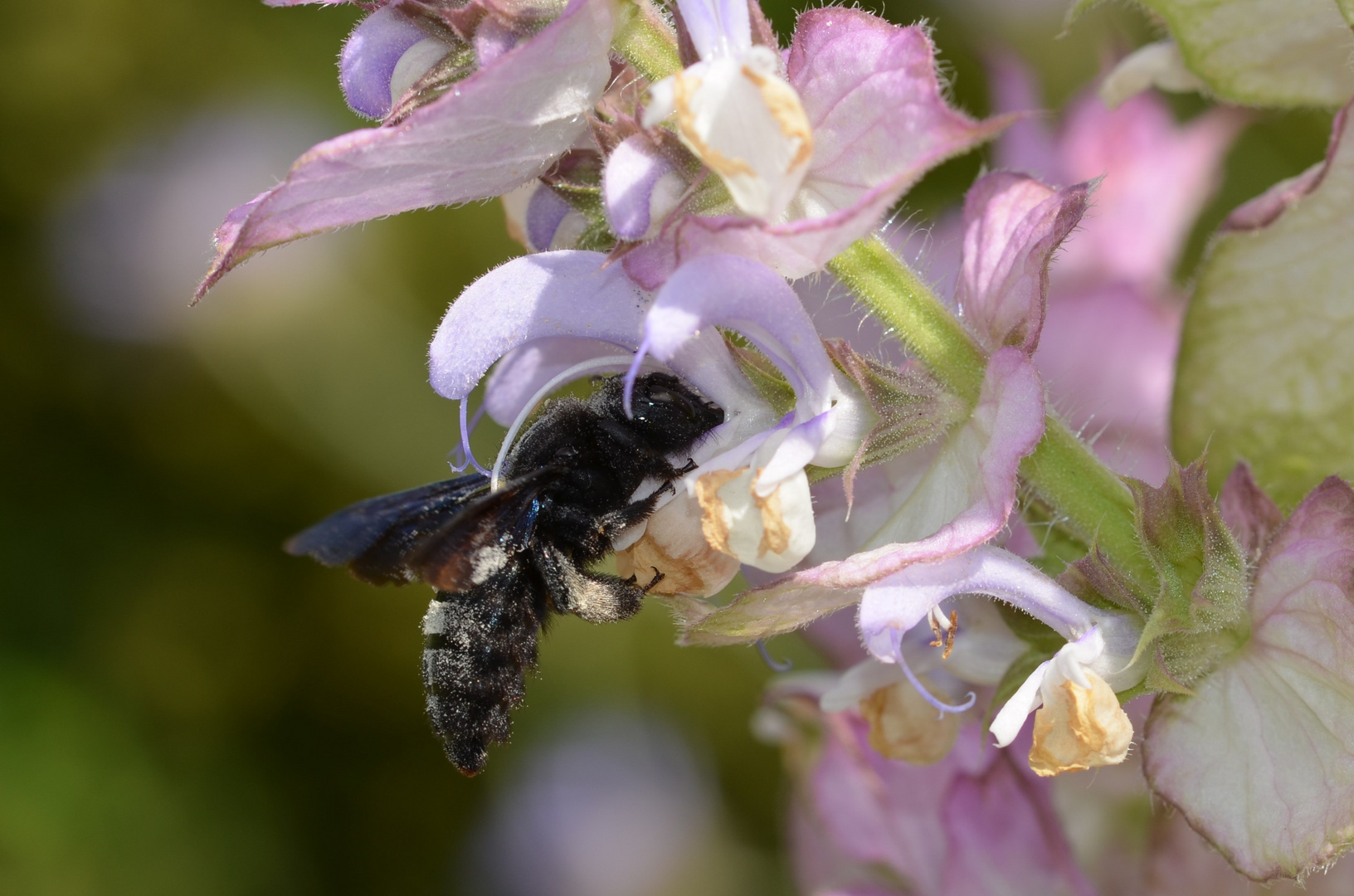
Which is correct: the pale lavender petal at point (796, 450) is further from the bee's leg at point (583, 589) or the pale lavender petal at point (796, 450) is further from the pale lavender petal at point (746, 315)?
the bee's leg at point (583, 589)

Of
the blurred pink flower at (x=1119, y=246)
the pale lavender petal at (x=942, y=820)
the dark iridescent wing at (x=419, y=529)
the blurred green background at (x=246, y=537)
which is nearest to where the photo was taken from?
the dark iridescent wing at (x=419, y=529)

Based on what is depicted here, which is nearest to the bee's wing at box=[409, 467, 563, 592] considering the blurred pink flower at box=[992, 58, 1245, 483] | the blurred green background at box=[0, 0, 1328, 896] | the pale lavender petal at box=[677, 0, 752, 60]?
the pale lavender petal at box=[677, 0, 752, 60]

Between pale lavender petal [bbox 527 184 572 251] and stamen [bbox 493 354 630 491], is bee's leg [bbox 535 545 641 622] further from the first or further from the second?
pale lavender petal [bbox 527 184 572 251]

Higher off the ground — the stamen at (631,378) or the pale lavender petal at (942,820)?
the stamen at (631,378)

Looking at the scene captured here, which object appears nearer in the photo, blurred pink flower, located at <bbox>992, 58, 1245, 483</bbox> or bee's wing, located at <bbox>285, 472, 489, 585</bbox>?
bee's wing, located at <bbox>285, 472, 489, 585</bbox>

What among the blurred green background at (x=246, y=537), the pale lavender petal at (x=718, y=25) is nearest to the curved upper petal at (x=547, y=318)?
the pale lavender petal at (x=718, y=25)

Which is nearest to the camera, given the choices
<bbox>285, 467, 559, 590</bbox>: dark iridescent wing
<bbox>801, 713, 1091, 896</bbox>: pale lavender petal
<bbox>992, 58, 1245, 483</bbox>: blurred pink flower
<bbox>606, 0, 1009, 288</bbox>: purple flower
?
<bbox>606, 0, 1009, 288</bbox>: purple flower

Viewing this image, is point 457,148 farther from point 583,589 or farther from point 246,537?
point 246,537
